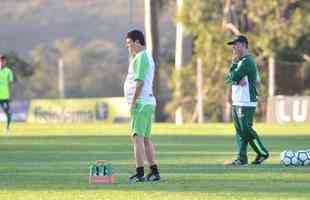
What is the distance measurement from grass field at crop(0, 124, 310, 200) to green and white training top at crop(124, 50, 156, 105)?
1.20 metres

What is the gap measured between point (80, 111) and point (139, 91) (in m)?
40.6

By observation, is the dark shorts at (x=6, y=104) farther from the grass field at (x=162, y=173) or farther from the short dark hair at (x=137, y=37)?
the short dark hair at (x=137, y=37)

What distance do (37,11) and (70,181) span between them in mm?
111661

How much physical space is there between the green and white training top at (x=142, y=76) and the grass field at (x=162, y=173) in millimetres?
1201

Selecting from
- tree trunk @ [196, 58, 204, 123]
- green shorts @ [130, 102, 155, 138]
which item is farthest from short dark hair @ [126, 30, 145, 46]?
tree trunk @ [196, 58, 204, 123]

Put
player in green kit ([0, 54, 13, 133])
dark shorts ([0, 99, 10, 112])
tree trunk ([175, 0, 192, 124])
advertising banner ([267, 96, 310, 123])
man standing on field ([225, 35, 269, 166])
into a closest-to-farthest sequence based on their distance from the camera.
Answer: man standing on field ([225, 35, 269, 166]) → player in green kit ([0, 54, 13, 133]) → dark shorts ([0, 99, 10, 112]) → advertising banner ([267, 96, 310, 123]) → tree trunk ([175, 0, 192, 124])

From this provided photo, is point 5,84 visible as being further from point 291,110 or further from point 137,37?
point 137,37

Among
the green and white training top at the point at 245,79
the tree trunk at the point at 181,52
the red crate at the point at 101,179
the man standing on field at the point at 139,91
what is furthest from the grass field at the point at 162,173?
the tree trunk at the point at 181,52

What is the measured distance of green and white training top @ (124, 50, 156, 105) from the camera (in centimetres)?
1636

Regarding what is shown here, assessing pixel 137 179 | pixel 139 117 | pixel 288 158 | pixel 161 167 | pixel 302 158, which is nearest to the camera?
pixel 139 117

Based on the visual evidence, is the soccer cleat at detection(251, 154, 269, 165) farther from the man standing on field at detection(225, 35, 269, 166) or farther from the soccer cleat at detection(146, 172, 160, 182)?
the soccer cleat at detection(146, 172, 160, 182)

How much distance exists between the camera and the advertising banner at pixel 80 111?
55.8 m

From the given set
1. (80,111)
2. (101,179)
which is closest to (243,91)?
(101,179)

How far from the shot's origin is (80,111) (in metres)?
56.9
